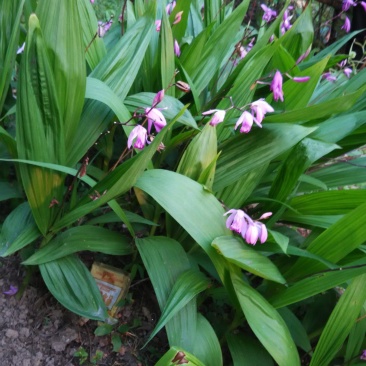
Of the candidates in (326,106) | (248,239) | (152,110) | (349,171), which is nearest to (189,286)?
(248,239)

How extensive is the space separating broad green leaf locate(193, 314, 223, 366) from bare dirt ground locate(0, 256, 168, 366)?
174mm

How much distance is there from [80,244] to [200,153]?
395 mm

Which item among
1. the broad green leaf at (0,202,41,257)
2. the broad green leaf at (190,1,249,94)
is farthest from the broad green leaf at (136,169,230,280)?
the broad green leaf at (190,1,249,94)

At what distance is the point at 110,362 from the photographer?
1.34 meters

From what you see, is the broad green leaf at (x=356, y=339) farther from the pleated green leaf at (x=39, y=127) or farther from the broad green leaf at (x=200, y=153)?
the pleated green leaf at (x=39, y=127)

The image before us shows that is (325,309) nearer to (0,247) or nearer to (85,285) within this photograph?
(85,285)

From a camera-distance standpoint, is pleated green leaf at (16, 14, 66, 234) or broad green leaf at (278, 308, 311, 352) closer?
pleated green leaf at (16, 14, 66, 234)

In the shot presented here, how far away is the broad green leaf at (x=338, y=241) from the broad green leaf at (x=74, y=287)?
20.9 inches

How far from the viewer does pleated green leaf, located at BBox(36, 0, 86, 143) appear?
1172mm

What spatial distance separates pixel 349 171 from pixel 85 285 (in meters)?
0.93

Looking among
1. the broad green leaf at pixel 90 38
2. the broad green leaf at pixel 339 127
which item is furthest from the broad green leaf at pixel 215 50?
the broad green leaf at pixel 339 127

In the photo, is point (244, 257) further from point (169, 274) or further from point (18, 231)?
point (18, 231)

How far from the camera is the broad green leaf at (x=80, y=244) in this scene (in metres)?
1.29

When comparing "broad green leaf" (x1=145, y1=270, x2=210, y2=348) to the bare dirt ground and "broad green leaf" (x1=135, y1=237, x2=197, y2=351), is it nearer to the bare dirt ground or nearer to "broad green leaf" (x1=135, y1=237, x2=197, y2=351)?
"broad green leaf" (x1=135, y1=237, x2=197, y2=351)
